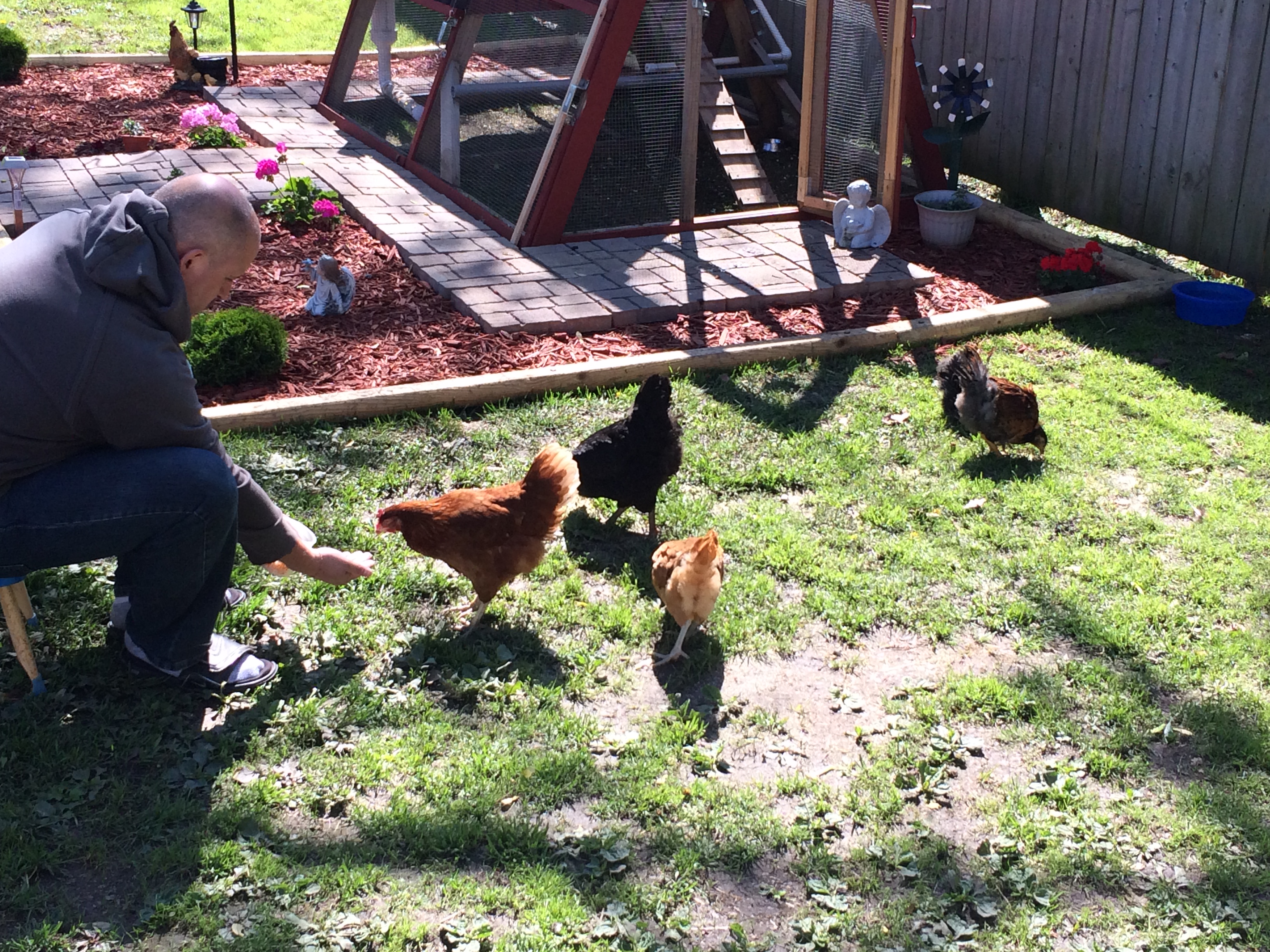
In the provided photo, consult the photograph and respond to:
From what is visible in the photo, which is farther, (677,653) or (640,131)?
(640,131)

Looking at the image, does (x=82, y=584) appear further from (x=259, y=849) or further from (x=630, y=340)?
(x=630, y=340)

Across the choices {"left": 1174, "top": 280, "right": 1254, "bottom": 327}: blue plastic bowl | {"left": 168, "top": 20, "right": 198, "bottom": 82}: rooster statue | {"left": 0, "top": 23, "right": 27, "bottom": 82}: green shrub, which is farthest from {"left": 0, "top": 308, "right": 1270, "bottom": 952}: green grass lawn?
{"left": 0, "top": 23, "right": 27, "bottom": 82}: green shrub

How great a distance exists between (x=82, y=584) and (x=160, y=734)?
103 cm

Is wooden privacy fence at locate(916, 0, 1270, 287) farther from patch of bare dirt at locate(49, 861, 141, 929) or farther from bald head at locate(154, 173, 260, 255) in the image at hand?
patch of bare dirt at locate(49, 861, 141, 929)

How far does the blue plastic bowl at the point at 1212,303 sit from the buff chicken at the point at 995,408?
98.1 inches

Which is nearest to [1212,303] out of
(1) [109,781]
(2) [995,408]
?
(2) [995,408]

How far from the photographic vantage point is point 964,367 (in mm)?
5848

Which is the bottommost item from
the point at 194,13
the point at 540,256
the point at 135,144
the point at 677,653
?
the point at 677,653

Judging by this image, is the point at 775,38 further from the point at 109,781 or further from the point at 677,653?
the point at 109,781

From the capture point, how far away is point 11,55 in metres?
12.6

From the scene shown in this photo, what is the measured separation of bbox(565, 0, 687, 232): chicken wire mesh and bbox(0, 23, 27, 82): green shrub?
319 inches

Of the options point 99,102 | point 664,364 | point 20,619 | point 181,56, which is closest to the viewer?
point 20,619

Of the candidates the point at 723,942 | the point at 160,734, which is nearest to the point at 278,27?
the point at 160,734

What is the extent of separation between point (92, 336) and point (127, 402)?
219 mm
